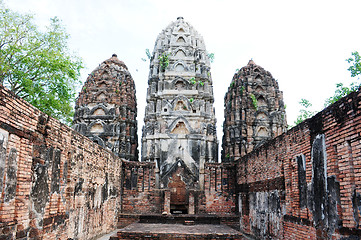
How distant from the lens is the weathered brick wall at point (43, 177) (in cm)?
518

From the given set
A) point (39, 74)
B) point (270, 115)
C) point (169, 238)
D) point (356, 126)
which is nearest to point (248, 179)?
point (169, 238)

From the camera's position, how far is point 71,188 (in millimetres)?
7902

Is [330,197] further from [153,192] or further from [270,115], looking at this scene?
[270,115]

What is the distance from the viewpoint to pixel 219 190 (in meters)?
15.4

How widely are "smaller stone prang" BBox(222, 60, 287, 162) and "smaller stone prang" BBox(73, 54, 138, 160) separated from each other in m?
6.49

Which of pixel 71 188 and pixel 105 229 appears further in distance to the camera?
pixel 105 229

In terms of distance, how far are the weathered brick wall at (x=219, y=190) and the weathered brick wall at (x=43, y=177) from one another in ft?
20.0

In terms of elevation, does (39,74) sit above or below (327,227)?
above

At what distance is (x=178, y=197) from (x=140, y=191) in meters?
2.97

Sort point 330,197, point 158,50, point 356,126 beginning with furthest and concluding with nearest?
1. point 158,50
2. point 330,197
3. point 356,126

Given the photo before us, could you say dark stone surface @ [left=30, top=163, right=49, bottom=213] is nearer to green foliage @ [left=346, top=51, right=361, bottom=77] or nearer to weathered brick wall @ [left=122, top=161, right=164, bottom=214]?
weathered brick wall @ [left=122, top=161, right=164, bottom=214]

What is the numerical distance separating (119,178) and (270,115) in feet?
41.0

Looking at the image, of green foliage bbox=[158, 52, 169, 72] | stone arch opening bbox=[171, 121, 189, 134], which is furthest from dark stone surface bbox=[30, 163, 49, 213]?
green foliage bbox=[158, 52, 169, 72]

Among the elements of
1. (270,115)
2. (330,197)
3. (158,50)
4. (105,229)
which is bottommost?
(105,229)
